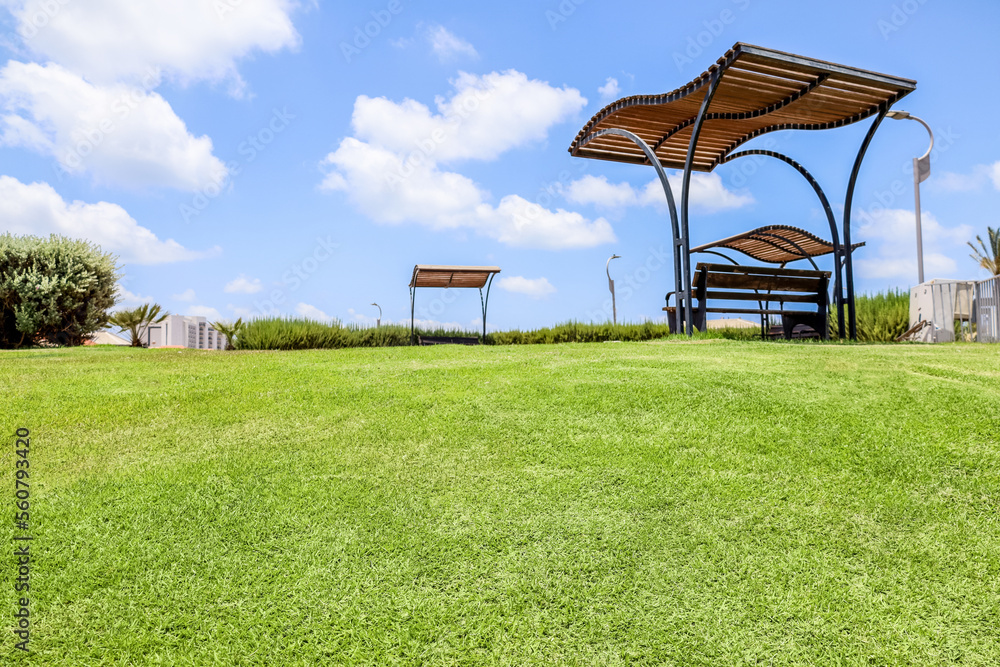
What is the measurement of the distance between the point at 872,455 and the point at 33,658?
4600 millimetres

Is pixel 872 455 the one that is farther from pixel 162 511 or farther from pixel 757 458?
pixel 162 511

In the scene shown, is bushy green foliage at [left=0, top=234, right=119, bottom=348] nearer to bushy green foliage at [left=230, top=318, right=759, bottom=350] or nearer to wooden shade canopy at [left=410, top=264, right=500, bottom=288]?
bushy green foliage at [left=230, top=318, right=759, bottom=350]

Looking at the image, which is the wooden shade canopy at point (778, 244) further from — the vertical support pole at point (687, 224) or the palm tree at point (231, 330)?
the palm tree at point (231, 330)

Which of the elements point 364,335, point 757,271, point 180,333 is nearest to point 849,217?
point 757,271

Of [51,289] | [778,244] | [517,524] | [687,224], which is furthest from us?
[778,244]

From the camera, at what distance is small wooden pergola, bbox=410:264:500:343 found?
14.6 meters

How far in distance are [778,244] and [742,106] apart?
4.81 meters

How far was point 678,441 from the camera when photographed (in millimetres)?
4105

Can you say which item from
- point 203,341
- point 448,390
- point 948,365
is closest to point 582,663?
point 448,390

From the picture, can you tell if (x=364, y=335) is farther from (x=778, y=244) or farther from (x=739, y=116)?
(x=778, y=244)

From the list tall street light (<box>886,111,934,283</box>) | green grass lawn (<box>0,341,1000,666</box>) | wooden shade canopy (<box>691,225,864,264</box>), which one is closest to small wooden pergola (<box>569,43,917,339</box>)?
wooden shade canopy (<box>691,225,864,264</box>)

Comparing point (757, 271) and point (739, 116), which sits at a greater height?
point (739, 116)

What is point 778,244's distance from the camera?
48.7 ft

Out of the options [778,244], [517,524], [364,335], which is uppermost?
[778,244]
